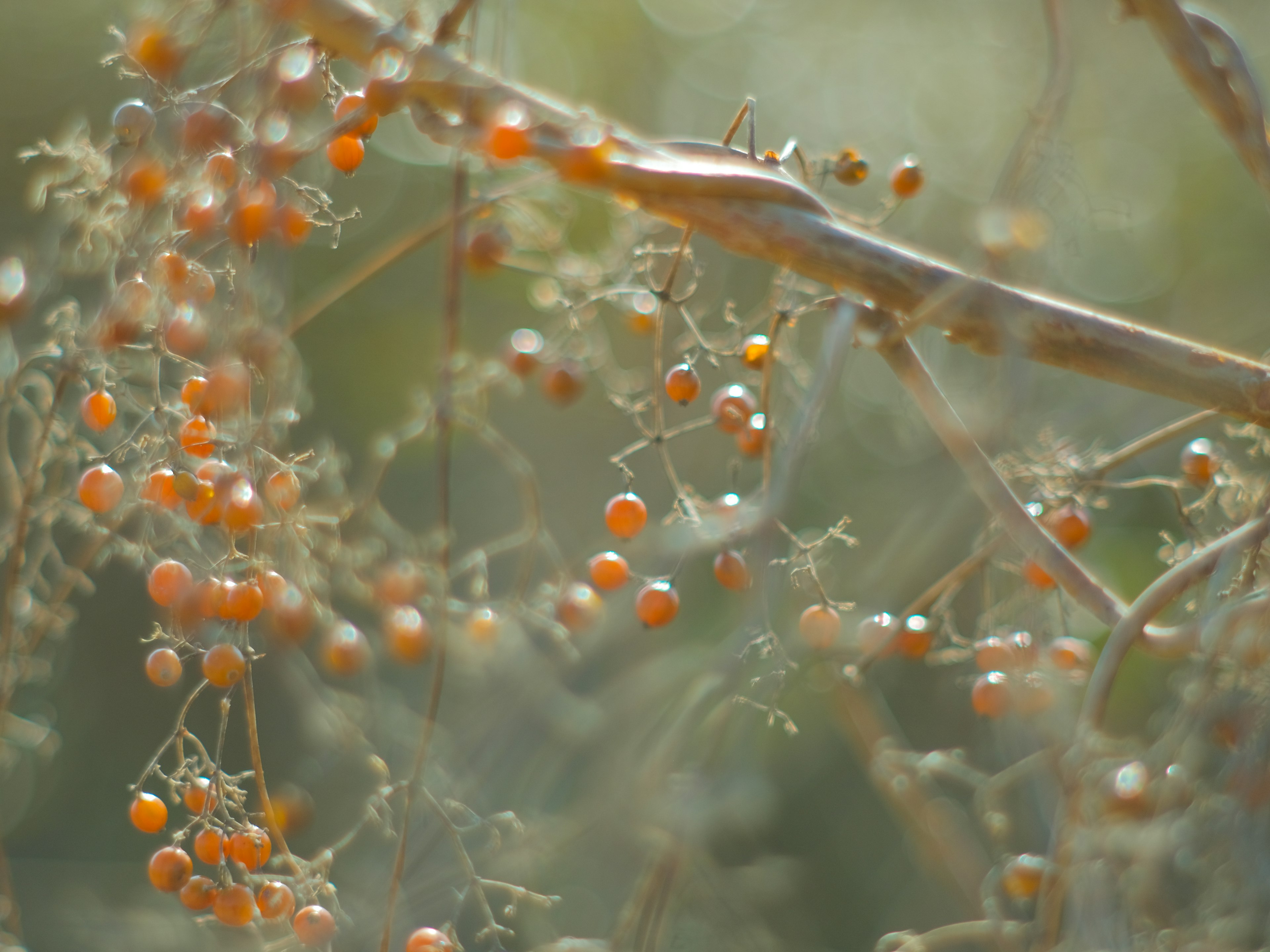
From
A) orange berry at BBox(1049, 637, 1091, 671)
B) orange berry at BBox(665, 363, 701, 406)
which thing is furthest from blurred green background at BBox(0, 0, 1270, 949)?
orange berry at BBox(665, 363, 701, 406)

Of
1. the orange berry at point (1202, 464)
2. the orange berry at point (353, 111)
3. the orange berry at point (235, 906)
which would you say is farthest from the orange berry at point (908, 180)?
the orange berry at point (235, 906)

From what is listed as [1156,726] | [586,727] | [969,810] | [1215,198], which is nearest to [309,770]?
[586,727]

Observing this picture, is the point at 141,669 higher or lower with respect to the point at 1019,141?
lower

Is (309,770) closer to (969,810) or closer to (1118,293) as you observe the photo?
(969,810)

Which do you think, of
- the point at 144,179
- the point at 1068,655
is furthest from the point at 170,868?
the point at 1068,655

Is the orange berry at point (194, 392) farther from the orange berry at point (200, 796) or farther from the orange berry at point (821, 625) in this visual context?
Result: the orange berry at point (821, 625)

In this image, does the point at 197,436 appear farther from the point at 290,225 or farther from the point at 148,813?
the point at 148,813
